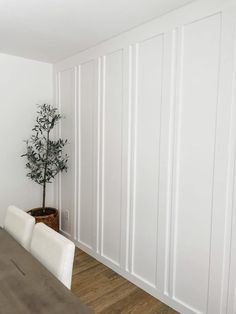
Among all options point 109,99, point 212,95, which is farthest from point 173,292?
point 109,99

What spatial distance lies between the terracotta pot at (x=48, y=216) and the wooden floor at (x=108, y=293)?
1.97ft

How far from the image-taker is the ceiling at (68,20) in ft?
5.69

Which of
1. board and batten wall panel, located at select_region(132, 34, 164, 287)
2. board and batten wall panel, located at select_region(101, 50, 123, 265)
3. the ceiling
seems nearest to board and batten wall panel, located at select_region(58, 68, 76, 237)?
the ceiling

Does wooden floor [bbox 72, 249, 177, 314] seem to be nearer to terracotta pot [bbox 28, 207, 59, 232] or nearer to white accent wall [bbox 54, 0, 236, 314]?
white accent wall [bbox 54, 0, 236, 314]

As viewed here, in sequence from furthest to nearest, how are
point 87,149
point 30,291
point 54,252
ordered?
point 87,149
point 54,252
point 30,291

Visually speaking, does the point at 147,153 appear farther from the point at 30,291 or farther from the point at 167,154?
the point at 30,291

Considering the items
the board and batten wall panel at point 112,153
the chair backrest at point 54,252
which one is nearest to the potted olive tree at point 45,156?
the board and batten wall panel at point 112,153

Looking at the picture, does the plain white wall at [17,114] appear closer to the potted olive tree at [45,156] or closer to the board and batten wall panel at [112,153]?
the potted olive tree at [45,156]

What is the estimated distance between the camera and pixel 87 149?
2723 mm

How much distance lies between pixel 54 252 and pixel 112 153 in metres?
1.29

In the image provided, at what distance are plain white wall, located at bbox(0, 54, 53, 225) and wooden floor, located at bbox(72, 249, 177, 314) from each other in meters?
1.25

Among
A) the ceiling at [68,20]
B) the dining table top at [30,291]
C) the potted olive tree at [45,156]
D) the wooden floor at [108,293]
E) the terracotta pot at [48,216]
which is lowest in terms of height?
the wooden floor at [108,293]

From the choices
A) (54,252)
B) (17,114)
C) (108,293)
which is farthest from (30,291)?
(17,114)

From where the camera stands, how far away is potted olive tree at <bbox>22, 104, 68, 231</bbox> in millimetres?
2934
